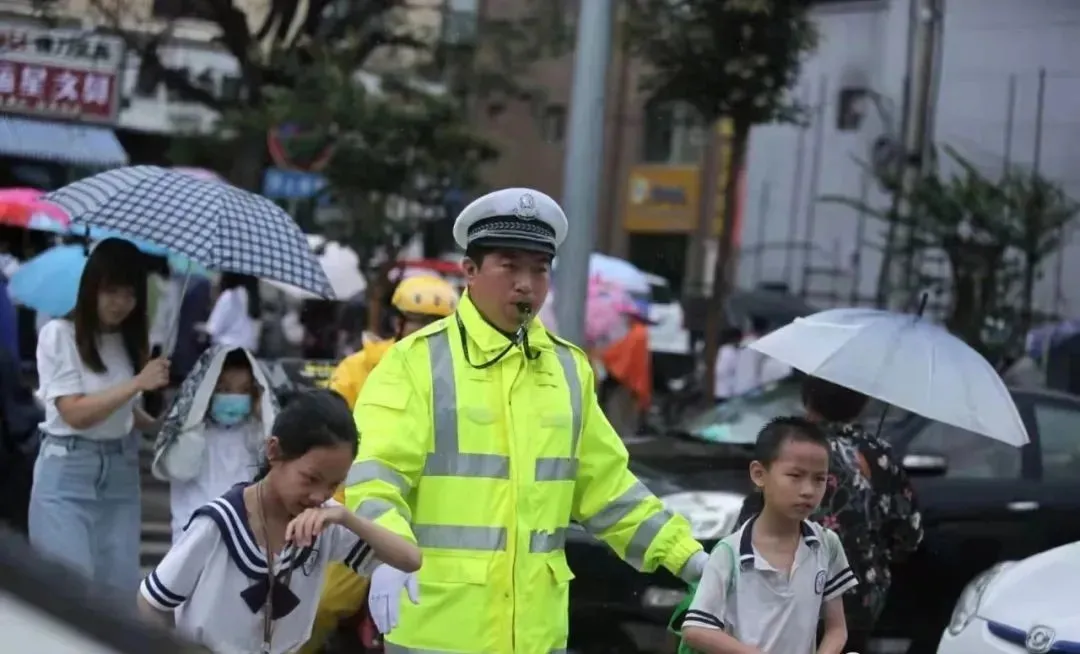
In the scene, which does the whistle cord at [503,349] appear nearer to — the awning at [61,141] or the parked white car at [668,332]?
the awning at [61,141]

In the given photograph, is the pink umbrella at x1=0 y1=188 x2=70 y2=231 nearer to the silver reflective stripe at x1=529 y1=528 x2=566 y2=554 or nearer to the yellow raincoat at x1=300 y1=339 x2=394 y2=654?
the yellow raincoat at x1=300 y1=339 x2=394 y2=654

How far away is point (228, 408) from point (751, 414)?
364 cm

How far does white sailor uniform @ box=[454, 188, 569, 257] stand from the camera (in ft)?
12.8

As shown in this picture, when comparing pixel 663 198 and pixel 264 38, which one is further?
pixel 663 198

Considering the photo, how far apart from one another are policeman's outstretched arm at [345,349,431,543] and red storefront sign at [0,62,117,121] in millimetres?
14764

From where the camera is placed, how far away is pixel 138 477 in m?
6.11

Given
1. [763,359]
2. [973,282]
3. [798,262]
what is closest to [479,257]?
[763,359]

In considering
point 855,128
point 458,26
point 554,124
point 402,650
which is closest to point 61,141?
point 458,26

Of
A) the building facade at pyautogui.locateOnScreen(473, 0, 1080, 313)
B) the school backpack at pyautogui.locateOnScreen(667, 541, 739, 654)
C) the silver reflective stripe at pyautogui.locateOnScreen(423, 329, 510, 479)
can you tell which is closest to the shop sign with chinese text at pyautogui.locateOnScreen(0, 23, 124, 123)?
the building facade at pyautogui.locateOnScreen(473, 0, 1080, 313)

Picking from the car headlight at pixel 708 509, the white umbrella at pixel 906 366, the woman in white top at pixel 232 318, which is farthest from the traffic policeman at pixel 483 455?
the woman in white top at pixel 232 318

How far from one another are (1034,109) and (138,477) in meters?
23.4

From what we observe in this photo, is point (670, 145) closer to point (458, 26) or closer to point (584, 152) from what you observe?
point (458, 26)

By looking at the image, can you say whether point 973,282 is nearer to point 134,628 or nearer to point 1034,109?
point 1034,109

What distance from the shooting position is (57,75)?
18.0 metres
